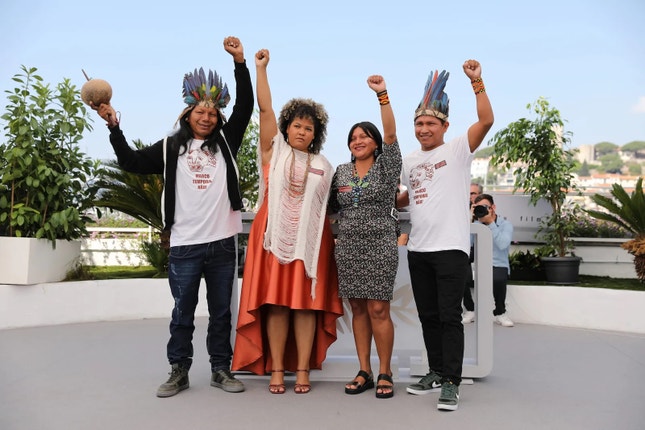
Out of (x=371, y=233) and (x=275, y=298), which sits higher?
(x=371, y=233)

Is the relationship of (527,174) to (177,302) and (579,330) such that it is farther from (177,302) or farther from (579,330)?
(177,302)

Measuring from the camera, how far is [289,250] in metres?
3.92

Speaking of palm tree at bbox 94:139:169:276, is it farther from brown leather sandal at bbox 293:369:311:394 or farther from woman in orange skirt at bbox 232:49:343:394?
brown leather sandal at bbox 293:369:311:394

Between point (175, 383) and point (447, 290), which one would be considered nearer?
point (447, 290)

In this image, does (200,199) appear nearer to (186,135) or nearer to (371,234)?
(186,135)

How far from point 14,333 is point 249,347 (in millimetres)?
3314

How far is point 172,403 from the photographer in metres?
3.73

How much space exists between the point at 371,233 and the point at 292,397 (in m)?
1.06

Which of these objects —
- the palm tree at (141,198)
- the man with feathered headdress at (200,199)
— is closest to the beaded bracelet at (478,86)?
the man with feathered headdress at (200,199)

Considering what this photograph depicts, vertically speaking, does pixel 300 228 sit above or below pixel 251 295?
above

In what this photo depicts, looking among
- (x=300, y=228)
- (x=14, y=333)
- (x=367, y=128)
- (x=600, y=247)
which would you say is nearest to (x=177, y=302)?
(x=300, y=228)

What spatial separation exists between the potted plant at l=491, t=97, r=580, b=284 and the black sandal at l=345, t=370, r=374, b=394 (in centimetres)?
569

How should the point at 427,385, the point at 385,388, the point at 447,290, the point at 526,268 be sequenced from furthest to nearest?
the point at 526,268 < the point at 427,385 < the point at 385,388 < the point at 447,290

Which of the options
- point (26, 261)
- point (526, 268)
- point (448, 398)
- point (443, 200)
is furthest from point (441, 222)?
point (526, 268)
